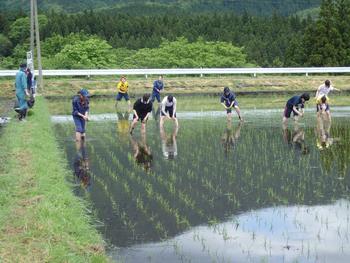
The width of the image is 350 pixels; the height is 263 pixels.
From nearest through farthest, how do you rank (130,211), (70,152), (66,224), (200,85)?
(66,224), (130,211), (70,152), (200,85)

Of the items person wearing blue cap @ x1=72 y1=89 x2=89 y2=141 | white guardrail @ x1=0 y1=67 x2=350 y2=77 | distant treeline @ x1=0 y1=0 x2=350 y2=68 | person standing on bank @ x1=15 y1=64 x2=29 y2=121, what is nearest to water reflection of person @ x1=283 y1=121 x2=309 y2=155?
person wearing blue cap @ x1=72 y1=89 x2=89 y2=141

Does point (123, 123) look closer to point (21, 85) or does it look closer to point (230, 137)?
point (21, 85)

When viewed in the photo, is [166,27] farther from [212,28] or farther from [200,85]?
[200,85]

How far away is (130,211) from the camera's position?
827cm

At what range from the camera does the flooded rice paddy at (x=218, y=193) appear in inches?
266

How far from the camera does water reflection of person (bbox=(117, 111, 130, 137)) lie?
57.0ft

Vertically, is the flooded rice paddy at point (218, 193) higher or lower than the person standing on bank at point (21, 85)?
lower

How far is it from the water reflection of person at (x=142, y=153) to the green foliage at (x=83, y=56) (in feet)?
103

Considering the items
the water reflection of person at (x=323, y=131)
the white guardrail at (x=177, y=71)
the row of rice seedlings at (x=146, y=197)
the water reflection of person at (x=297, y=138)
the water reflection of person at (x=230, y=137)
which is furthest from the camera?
the white guardrail at (x=177, y=71)

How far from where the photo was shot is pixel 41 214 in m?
7.35

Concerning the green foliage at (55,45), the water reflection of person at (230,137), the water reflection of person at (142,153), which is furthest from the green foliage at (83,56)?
the water reflection of person at (142,153)

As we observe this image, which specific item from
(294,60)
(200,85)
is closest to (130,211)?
(200,85)

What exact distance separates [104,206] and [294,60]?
4892 centimetres

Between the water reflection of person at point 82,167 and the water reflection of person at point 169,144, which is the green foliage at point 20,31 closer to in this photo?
the water reflection of person at point 169,144
